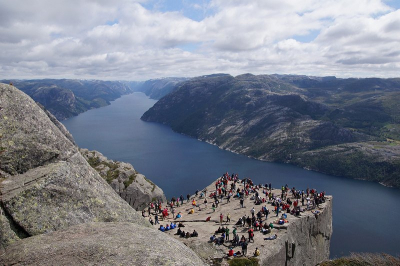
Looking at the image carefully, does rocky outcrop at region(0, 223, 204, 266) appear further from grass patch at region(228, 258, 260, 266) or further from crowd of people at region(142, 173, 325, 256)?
crowd of people at region(142, 173, 325, 256)

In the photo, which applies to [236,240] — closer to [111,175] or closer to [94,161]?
[111,175]

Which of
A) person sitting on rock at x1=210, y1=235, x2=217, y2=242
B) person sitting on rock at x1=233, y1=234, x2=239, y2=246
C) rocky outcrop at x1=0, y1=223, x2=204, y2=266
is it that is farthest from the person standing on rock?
rocky outcrop at x1=0, y1=223, x2=204, y2=266

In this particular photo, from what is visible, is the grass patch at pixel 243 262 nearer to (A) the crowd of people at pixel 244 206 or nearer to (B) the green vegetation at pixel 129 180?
(A) the crowd of people at pixel 244 206

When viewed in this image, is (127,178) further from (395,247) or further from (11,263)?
(395,247)

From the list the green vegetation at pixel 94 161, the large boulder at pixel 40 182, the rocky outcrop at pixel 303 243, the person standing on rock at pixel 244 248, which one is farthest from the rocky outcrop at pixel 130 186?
the large boulder at pixel 40 182

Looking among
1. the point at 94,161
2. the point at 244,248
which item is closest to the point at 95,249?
the point at 244,248
